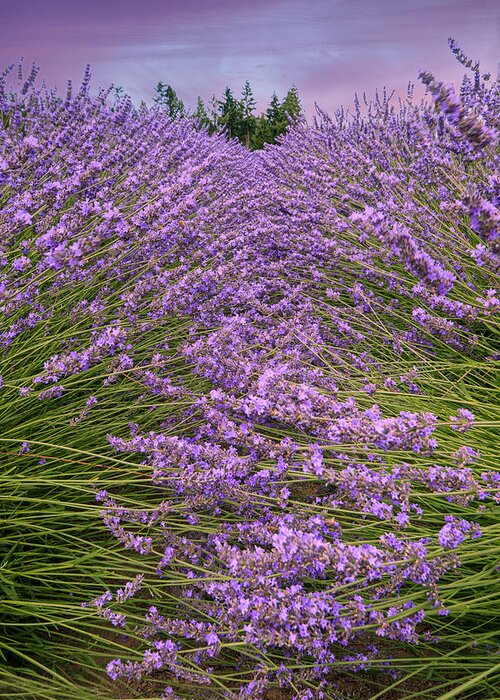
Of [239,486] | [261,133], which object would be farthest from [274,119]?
[239,486]

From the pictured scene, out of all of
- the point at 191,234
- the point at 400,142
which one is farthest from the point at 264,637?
the point at 400,142

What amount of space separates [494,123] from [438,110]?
1.46 m

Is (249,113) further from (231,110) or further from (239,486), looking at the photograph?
(239,486)

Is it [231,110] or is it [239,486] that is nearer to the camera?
[239,486]

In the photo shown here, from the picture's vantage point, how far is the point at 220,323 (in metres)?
2.48

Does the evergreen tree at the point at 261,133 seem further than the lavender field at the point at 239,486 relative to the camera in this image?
Yes

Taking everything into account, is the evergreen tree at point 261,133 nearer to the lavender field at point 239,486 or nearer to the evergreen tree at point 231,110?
the evergreen tree at point 231,110

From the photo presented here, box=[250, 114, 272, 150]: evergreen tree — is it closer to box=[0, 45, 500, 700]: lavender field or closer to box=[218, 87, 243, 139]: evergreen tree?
box=[218, 87, 243, 139]: evergreen tree

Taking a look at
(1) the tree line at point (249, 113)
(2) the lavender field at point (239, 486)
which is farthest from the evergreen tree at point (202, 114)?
(2) the lavender field at point (239, 486)

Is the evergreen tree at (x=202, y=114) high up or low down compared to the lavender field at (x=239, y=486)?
up

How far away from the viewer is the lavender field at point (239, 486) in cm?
108

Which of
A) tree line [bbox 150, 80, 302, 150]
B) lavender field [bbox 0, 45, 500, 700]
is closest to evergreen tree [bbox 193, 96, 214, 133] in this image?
tree line [bbox 150, 80, 302, 150]

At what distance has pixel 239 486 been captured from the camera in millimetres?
1378

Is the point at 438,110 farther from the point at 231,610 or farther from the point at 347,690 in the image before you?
the point at 347,690
